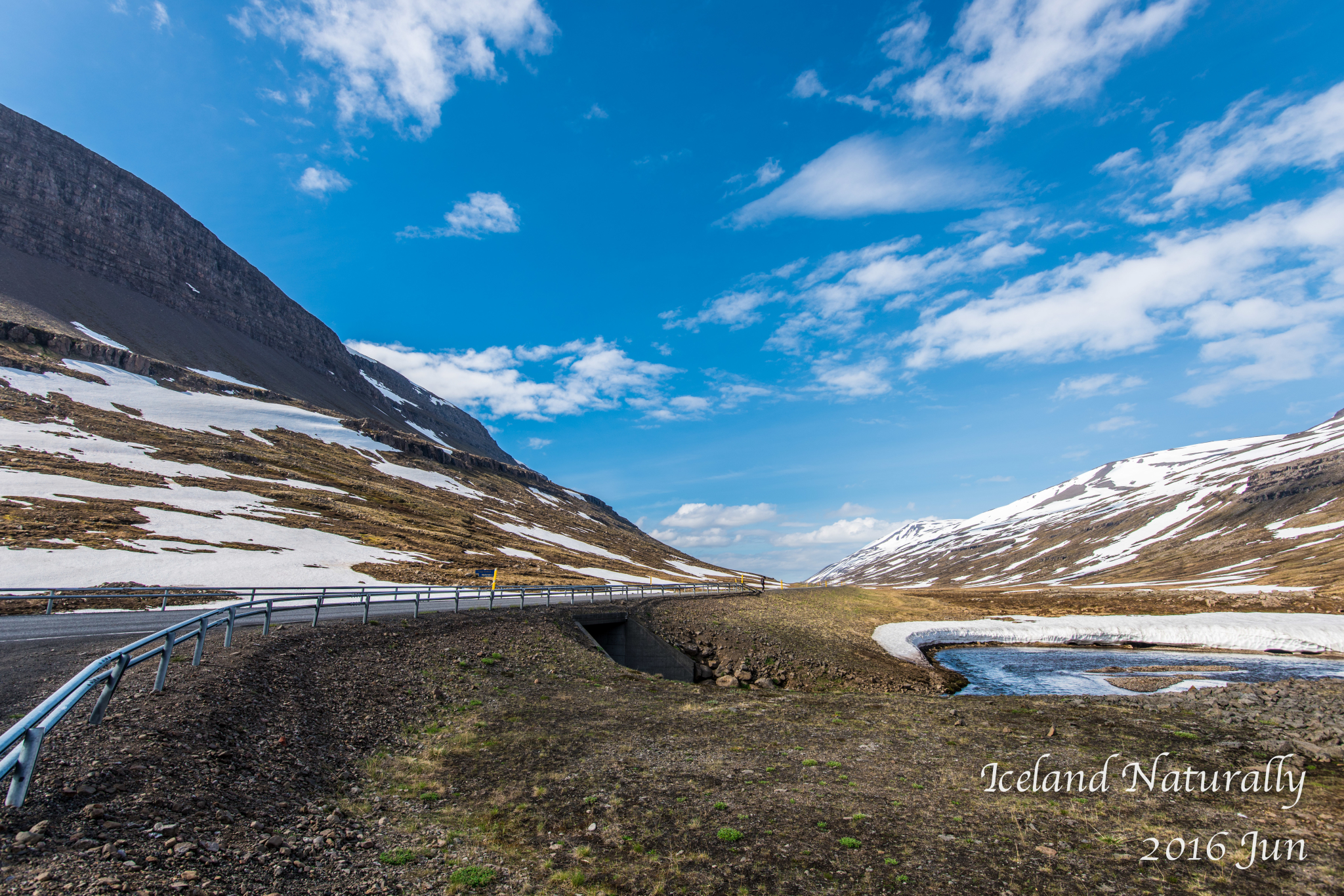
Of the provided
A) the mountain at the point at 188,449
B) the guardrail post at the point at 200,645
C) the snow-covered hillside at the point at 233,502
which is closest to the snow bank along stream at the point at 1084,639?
the guardrail post at the point at 200,645

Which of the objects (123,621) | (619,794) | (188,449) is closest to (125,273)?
(188,449)

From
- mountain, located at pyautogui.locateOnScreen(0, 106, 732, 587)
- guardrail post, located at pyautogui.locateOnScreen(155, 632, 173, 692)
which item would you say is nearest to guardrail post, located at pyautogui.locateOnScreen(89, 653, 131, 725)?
guardrail post, located at pyautogui.locateOnScreen(155, 632, 173, 692)

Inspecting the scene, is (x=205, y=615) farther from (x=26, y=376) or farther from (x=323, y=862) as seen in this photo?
(x=26, y=376)

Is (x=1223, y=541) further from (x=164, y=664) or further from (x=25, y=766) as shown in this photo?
(x=25, y=766)

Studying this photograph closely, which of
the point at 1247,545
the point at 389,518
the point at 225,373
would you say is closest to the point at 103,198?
the point at 225,373

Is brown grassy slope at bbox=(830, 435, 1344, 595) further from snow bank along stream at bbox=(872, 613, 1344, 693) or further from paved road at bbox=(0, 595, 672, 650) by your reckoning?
paved road at bbox=(0, 595, 672, 650)

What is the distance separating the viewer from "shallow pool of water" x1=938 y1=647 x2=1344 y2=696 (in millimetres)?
28984

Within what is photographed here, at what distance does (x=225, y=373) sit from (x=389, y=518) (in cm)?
10660

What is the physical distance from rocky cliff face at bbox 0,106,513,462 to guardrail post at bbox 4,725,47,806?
6062 inches

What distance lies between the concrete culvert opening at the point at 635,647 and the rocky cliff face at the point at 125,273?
140m

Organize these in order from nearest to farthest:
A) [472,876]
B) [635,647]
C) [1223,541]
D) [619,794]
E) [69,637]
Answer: [472,876] < [619,794] < [69,637] < [635,647] < [1223,541]

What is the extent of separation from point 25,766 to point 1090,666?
1744 inches

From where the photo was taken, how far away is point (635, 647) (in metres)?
35.5

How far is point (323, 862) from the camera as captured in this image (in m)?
7.89
